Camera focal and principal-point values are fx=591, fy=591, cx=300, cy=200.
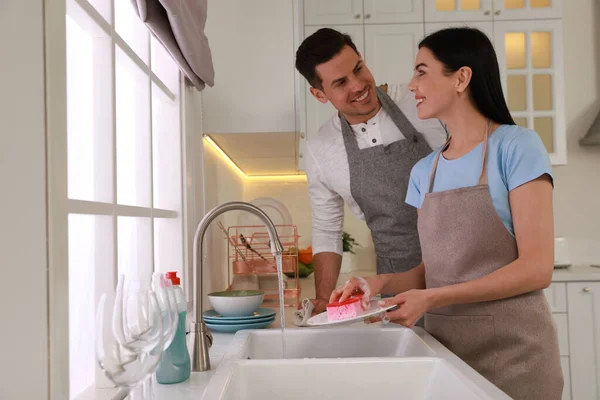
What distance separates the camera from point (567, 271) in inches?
124

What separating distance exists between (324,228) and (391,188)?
0.29 m

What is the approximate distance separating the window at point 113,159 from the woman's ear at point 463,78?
2.58 feet

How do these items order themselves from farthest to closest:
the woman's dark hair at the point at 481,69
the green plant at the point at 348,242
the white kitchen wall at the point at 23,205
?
the green plant at the point at 348,242 → the woman's dark hair at the point at 481,69 → the white kitchen wall at the point at 23,205

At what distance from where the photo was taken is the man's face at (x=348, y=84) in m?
1.92

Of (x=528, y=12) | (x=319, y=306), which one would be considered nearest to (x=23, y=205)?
(x=319, y=306)

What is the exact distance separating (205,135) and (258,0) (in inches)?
19.9

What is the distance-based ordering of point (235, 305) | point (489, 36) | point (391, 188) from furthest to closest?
point (489, 36) < point (391, 188) < point (235, 305)

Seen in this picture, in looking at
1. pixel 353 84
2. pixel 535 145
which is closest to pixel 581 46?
pixel 353 84

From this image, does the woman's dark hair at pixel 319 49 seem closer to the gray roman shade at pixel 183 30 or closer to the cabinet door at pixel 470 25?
the gray roman shade at pixel 183 30

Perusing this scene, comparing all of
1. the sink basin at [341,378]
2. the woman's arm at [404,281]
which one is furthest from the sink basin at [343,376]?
the woman's arm at [404,281]

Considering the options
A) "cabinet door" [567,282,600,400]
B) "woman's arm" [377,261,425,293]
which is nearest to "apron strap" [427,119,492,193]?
"woman's arm" [377,261,425,293]

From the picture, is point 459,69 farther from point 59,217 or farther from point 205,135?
point 59,217

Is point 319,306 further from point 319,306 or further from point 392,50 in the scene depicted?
point 392,50

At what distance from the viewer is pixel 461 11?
3275 mm
